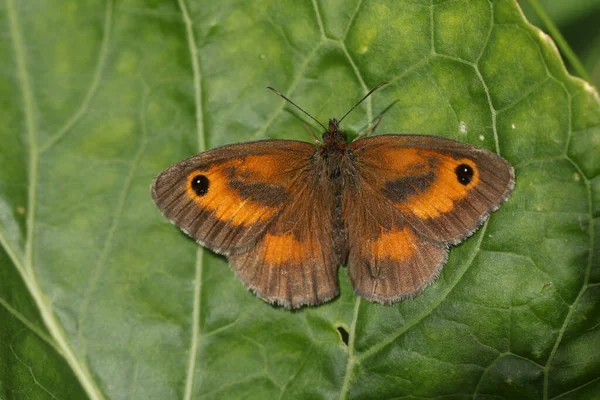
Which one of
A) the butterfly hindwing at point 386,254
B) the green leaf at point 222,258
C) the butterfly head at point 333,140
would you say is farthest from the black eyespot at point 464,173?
the butterfly head at point 333,140

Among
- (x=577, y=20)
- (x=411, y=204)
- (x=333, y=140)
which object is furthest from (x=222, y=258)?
(x=577, y=20)

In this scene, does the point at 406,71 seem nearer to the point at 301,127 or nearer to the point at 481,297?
the point at 301,127

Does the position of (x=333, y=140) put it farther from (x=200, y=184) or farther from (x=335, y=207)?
(x=200, y=184)

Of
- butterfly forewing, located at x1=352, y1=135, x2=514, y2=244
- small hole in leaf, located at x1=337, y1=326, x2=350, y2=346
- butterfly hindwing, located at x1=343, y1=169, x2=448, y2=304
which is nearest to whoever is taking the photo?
butterfly forewing, located at x1=352, y1=135, x2=514, y2=244

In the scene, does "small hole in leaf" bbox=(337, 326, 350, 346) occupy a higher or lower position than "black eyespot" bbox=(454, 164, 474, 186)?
lower

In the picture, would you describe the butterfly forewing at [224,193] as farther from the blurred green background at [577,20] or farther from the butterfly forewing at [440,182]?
the blurred green background at [577,20]

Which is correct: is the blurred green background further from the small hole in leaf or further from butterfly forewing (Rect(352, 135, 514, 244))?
the small hole in leaf

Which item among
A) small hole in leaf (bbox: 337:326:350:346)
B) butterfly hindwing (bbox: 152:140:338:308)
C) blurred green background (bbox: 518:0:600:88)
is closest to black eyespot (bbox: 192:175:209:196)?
butterfly hindwing (bbox: 152:140:338:308)
